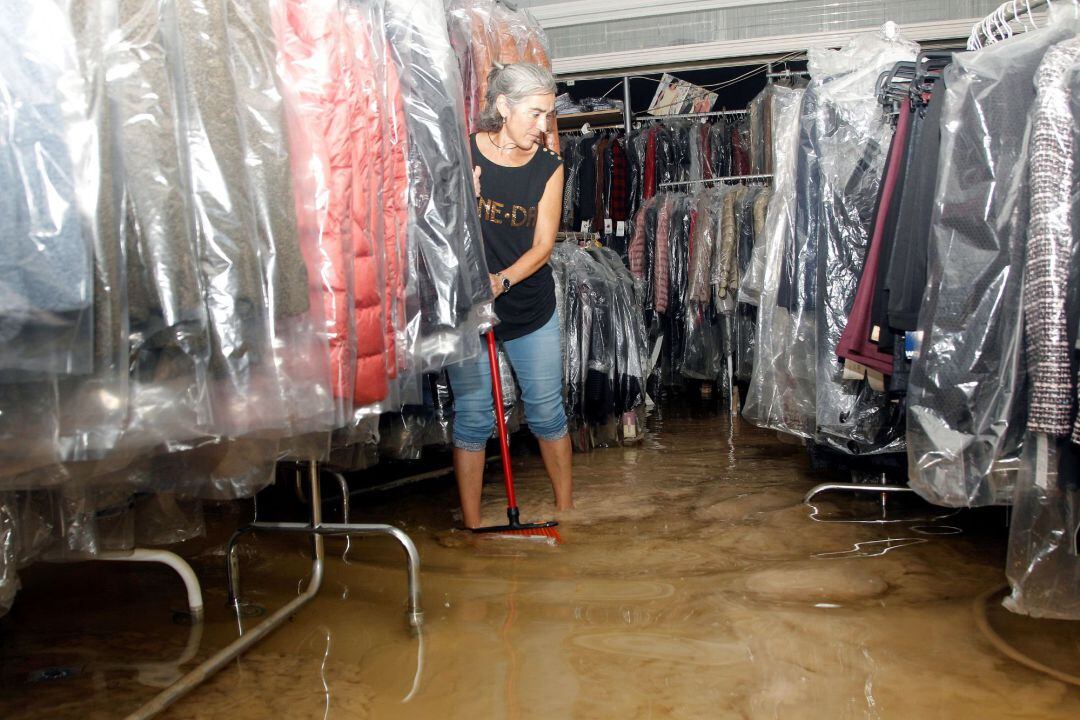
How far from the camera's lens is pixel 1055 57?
1727 mm

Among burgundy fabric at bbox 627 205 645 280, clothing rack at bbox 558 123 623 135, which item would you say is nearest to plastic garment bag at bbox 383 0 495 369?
burgundy fabric at bbox 627 205 645 280

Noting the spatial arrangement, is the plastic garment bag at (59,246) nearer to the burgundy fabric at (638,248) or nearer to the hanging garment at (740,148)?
the burgundy fabric at (638,248)

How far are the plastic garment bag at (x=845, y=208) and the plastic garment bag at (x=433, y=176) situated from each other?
135 centimetres

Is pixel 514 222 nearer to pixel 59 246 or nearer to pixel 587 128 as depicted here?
pixel 59 246

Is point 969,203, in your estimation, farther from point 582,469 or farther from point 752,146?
point 752,146

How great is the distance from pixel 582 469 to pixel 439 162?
2.26m

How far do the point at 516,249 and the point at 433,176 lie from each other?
876 millimetres

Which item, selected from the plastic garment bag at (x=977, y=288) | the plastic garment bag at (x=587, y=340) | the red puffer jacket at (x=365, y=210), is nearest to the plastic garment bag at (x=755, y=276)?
the plastic garment bag at (x=587, y=340)

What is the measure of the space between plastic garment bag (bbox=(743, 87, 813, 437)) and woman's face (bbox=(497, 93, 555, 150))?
3.02 ft

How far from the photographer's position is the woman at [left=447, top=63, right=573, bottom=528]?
274 cm

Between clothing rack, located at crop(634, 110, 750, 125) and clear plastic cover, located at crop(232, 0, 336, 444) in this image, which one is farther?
clothing rack, located at crop(634, 110, 750, 125)

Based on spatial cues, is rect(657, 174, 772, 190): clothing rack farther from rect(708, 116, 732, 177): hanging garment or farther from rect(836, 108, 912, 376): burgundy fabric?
rect(836, 108, 912, 376): burgundy fabric

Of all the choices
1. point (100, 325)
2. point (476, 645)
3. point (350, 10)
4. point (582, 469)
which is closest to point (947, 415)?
point (476, 645)

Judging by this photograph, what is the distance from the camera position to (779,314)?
326 centimetres
